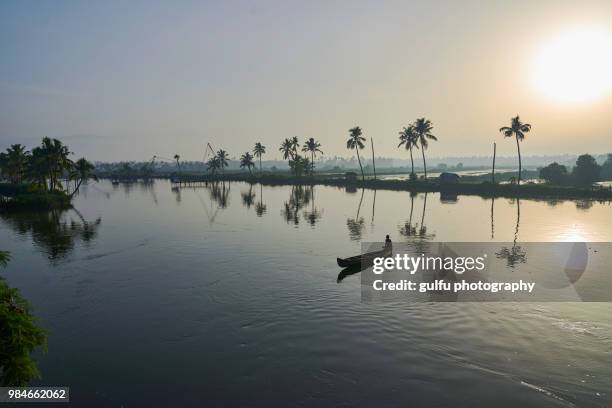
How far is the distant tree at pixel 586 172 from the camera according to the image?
10344cm

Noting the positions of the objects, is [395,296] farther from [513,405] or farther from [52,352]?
[52,352]

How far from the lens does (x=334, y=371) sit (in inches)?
676

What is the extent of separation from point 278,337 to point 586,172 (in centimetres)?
11510

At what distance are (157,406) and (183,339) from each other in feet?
19.0

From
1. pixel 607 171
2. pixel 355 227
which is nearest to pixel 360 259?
pixel 355 227

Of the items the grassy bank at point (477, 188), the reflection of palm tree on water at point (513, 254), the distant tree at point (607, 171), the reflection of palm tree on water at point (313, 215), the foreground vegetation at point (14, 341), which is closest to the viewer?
the foreground vegetation at point (14, 341)

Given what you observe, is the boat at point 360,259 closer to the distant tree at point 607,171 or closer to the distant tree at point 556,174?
the distant tree at point 556,174

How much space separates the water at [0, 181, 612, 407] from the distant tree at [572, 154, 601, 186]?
9360cm

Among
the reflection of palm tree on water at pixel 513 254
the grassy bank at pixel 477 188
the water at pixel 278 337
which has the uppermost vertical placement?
the grassy bank at pixel 477 188

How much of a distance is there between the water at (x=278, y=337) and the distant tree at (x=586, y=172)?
307 ft

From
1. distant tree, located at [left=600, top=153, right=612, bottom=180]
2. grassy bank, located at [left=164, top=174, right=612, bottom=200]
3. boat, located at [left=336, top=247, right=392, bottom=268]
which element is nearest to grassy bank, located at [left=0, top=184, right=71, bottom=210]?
boat, located at [left=336, top=247, right=392, bottom=268]

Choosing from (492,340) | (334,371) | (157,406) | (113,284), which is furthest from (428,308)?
(113,284)

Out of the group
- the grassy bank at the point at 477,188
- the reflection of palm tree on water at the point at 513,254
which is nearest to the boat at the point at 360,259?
the reflection of palm tree on water at the point at 513,254

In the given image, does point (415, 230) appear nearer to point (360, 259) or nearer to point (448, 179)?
point (360, 259)
